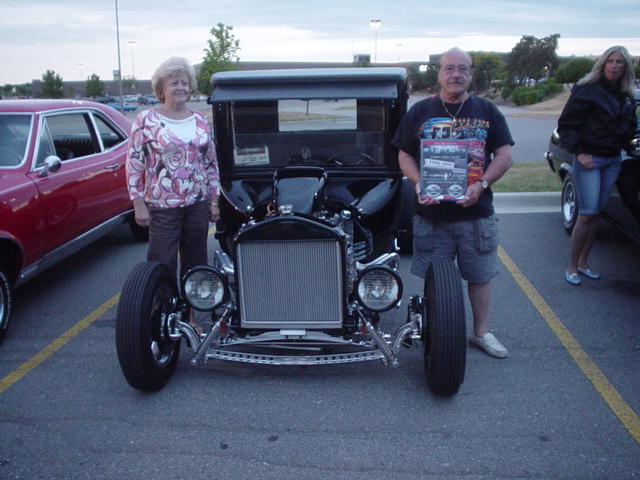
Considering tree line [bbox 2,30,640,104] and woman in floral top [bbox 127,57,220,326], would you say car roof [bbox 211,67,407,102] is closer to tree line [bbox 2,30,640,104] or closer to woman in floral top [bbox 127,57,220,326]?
woman in floral top [bbox 127,57,220,326]

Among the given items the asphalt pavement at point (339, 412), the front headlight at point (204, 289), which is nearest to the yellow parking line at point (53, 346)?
the asphalt pavement at point (339, 412)

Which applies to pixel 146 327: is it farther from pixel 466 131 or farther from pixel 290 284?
pixel 466 131

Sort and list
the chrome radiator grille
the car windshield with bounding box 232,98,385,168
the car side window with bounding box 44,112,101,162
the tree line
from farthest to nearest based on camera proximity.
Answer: the tree line → the car side window with bounding box 44,112,101,162 → the car windshield with bounding box 232,98,385,168 → the chrome radiator grille

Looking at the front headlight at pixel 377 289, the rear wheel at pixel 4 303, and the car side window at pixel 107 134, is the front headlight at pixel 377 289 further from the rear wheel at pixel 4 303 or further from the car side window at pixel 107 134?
the car side window at pixel 107 134

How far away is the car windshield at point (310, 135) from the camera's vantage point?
16.6 feet

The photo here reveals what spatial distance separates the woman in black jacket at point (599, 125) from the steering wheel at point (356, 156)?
1581mm

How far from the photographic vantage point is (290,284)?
3.60 metres

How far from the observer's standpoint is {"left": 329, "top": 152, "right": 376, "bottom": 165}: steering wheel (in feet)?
16.6

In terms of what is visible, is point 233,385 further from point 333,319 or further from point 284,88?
point 284,88

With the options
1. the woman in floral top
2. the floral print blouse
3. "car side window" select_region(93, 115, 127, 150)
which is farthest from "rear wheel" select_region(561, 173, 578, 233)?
"car side window" select_region(93, 115, 127, 150)

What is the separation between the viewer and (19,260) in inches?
183

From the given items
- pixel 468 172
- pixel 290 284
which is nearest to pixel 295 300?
pixel 290 284

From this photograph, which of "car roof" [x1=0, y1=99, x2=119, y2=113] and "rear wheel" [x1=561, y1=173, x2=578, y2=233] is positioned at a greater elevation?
"car roof" [x1=0, y1=99, x2=119, y2=113]

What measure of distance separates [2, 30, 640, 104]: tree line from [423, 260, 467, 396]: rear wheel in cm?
3274
